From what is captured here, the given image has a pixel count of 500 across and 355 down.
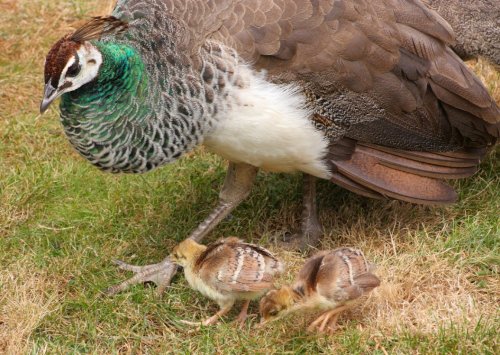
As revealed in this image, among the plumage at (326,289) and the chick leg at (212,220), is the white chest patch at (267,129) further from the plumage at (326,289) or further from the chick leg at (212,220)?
the plumage at (326,289)

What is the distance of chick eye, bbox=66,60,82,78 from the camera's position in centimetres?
350

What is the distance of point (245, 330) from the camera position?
146 inches

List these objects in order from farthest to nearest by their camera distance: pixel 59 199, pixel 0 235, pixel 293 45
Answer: pixel 59 199 → pixel 0 235 → pixel 293 45

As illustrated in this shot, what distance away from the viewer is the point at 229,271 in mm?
3607

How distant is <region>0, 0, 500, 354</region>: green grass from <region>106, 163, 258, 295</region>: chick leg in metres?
0.05

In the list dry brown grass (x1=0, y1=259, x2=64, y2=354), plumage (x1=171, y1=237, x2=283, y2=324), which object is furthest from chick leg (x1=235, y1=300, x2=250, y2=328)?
dry brown grass (x1=0, y1=259, x2=64, y2=354)

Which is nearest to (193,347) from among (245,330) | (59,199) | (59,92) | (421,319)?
(245,330)

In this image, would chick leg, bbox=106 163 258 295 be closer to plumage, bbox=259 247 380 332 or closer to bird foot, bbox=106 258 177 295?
bird foot, bbox=106 258 177 295

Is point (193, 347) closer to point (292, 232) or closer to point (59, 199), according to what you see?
point (292, 232)

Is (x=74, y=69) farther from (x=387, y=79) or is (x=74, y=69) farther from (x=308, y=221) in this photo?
(x=308, y=221)

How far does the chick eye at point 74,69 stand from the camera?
3.50m

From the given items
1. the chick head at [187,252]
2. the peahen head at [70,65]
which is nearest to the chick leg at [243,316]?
the chick head at [187,252]

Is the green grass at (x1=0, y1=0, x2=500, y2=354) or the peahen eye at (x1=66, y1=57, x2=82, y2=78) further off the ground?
the peahen eye at (x1=66, y1=57, x2=82, y2=78)

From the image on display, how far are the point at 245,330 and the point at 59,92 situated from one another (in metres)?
1.29
